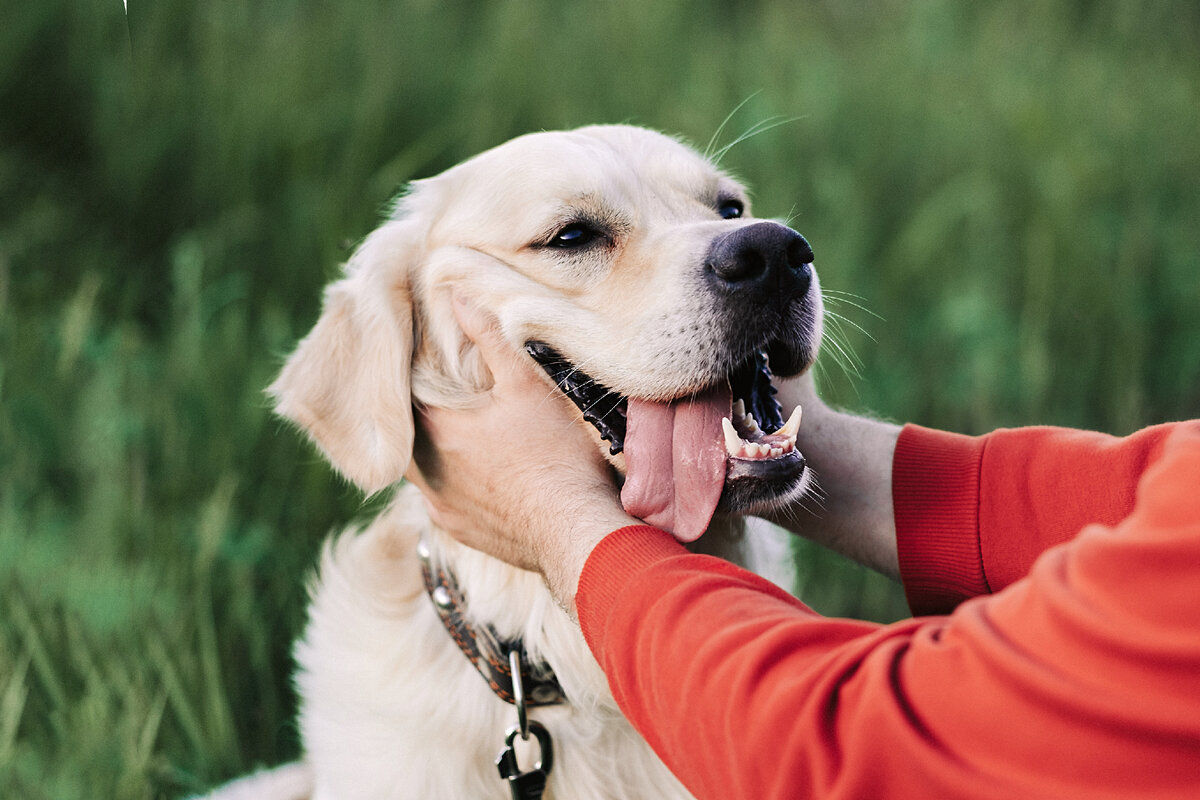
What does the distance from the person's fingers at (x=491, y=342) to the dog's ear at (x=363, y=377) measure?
0.12 meters

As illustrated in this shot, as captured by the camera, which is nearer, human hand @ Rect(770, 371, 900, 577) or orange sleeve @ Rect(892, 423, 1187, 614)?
orange sleeve @ Rect(892, 423, 1187, 614)

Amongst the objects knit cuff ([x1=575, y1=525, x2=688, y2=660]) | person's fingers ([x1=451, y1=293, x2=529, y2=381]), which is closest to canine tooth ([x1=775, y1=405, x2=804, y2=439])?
knit cuff ([x1=575, y1=525, x2=688, y2=660])

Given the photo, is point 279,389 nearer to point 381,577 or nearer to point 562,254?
point 381,577

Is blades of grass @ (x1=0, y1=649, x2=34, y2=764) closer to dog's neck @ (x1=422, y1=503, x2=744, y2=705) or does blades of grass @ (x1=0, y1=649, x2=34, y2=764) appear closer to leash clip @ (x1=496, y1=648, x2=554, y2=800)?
dog's neck @ (x1=422, y1=503, x2=744, y2=705)

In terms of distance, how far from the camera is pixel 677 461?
1.70 meters

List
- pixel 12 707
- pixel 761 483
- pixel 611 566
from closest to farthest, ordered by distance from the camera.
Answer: pixel 611 566
pixel 761 483
pixel 12 707

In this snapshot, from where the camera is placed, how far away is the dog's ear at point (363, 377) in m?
1.78

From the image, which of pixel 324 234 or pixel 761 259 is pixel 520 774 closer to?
pixel 761 259

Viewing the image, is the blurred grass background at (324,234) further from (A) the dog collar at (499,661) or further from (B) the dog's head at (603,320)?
(A) the dog collar at (499,661)

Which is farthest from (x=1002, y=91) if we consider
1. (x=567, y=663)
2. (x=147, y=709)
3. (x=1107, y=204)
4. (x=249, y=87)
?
(x=147, y=709)

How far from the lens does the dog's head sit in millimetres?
1691

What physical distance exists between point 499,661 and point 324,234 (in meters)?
2.16

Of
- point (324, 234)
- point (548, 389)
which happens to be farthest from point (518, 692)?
point (324, 234)

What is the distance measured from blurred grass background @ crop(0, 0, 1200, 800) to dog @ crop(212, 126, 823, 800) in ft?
1.36
